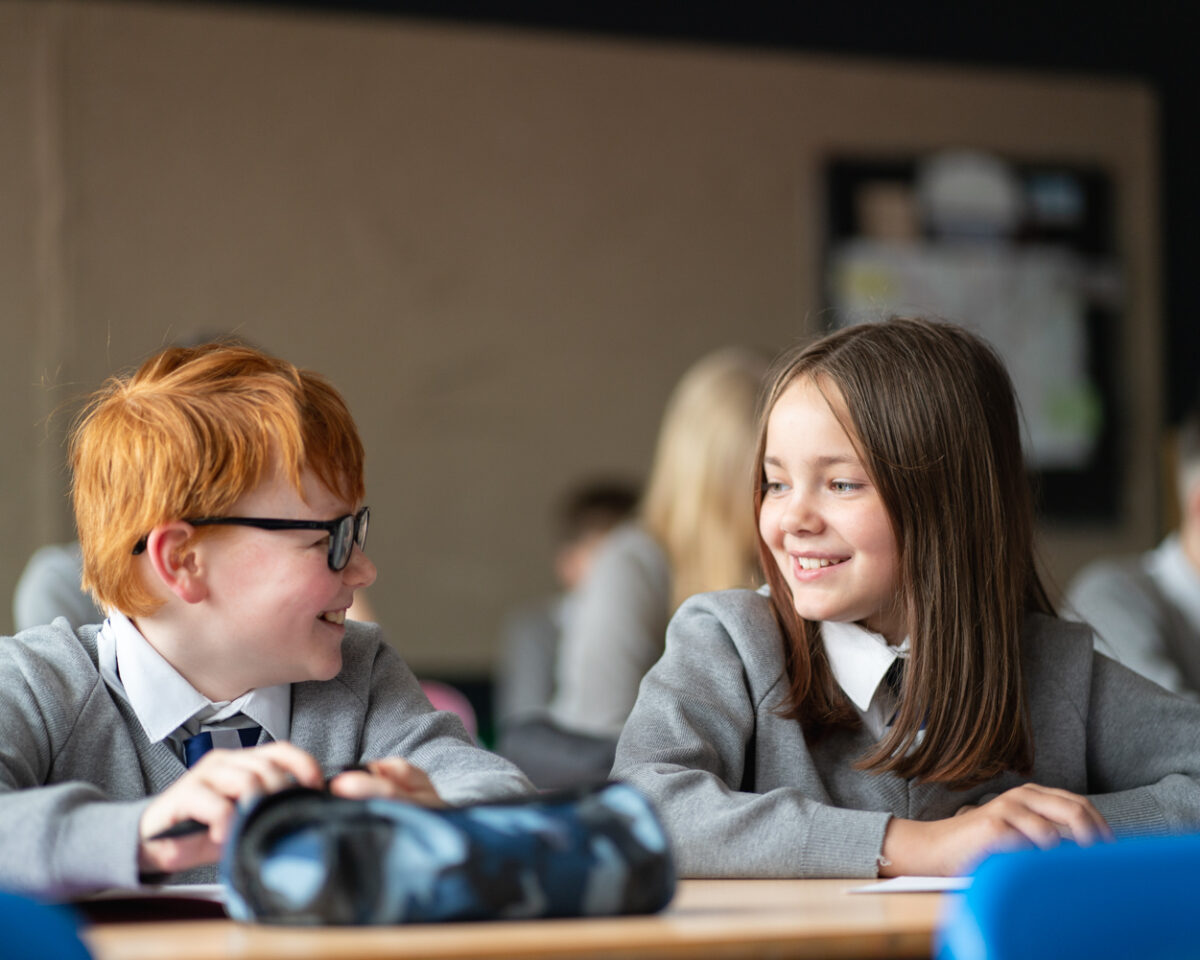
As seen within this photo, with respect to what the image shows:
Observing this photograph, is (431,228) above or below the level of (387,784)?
above

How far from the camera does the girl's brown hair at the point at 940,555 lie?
67.1 inches

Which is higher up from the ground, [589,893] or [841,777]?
[589,893]

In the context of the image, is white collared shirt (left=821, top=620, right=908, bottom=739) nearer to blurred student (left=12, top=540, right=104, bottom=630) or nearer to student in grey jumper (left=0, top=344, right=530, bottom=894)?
student in grey jumper (left=0, top=344, right=530, bottom=894)

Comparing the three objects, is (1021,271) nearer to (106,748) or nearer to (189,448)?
(189,448)

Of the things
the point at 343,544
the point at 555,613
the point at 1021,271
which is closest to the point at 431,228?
the point at 555,613

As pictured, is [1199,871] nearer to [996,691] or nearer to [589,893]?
[589,893]

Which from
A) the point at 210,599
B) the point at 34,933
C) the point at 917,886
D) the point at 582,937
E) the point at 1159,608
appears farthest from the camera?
the point at 1159,608

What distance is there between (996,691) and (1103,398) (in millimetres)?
4027

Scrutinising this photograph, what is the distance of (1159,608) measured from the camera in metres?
3.09

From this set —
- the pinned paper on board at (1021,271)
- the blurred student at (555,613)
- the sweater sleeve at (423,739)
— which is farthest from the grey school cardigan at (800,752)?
the pinned paper on board at (1021,271)

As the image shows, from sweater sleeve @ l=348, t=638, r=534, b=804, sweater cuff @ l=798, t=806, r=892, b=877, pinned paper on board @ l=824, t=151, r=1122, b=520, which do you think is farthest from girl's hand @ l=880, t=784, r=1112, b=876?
pinned paper on board @ l=824, t=151, r=1122, b=520

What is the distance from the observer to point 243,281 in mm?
4648

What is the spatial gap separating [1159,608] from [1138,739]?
4.63 feet

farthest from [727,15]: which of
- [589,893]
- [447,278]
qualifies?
[589,893]
